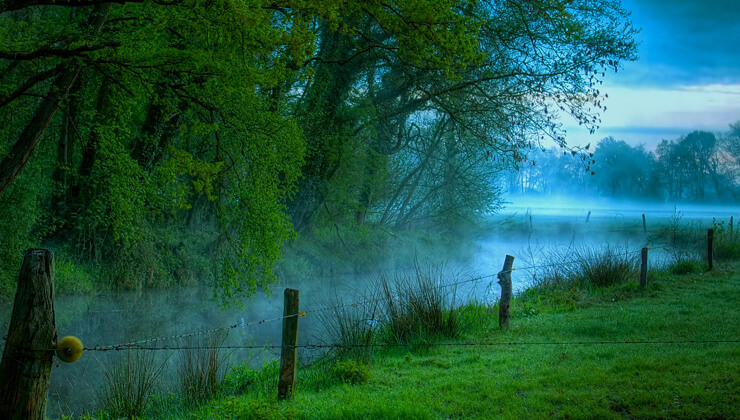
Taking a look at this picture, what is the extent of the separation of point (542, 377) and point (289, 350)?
8.73 ft

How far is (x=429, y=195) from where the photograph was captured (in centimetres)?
2369

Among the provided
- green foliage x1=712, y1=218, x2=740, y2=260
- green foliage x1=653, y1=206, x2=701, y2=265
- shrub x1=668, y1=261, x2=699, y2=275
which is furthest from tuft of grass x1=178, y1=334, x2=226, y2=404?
green foliage x1=712, y1=218, x2=740, y2=260

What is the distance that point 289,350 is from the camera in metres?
5.48

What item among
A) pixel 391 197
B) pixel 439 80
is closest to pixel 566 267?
pixel 439 80

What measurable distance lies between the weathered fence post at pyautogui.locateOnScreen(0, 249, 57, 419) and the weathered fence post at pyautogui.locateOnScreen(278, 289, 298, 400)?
89.6 inches

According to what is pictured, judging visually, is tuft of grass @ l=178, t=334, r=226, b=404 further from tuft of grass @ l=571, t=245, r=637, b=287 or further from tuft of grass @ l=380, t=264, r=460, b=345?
tuft of grass @ l=571, t=245, r=637, b=287

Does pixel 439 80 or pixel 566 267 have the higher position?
pixel 439 80

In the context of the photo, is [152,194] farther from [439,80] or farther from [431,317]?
[439,80]

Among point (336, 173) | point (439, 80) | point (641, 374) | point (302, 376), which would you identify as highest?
point (439, 80)

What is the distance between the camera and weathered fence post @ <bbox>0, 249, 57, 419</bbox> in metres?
3.55

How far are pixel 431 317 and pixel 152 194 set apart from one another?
6834 millimetres

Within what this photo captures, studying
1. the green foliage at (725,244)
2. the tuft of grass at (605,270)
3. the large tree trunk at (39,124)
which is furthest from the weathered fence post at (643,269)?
the large tree trunk at (39,124)

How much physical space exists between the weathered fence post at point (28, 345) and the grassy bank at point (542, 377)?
171 cm

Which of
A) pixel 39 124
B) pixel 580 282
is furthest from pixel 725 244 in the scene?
pixel 39 124
